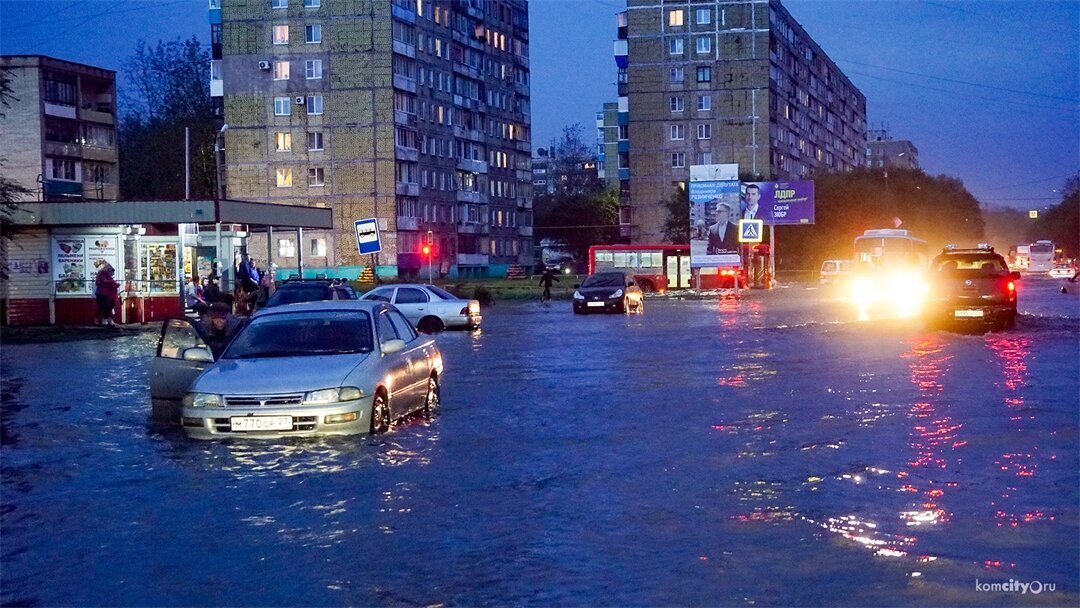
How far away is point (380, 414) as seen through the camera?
12828 millimetres

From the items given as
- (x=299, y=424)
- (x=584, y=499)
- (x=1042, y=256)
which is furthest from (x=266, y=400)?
→ (x=1042, y=256)

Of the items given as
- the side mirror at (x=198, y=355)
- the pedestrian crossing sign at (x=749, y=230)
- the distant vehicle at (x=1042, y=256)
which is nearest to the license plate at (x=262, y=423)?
the side mirror at (x=198, y=355)

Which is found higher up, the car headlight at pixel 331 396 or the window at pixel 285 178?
the window at pixel 285 178

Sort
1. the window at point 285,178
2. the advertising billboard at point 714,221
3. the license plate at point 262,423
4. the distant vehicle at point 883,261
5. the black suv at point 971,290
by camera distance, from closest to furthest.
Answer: the license plate at point 262,423, the black suv at point 971,290, the distant vehicle at point 883,261, the advertising billboard at point 714,221, the window at point 285,178

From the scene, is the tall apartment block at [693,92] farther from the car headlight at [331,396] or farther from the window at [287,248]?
the car headlight at [331,396]

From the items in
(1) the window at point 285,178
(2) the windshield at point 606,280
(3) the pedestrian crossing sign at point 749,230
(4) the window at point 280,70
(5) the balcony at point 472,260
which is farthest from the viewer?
(5) the balcony at point 472,260

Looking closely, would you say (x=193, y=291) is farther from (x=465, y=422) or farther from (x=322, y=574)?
(x=322, y=574)

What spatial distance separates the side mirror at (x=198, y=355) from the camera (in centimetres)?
1369

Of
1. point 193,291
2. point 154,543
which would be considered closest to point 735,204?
point 193,291

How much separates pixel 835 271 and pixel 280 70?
132ft

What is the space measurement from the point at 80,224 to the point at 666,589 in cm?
3327

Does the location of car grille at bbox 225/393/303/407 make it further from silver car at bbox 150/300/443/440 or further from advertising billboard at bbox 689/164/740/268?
advertising billboard at bbox 689/164/740/268

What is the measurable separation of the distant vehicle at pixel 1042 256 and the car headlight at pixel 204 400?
12065 cm

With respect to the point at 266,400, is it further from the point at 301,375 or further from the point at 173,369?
the point at 173,369
